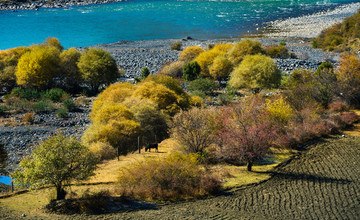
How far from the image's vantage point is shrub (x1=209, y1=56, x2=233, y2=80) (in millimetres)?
48281

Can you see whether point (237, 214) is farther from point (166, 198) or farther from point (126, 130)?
point (126, 130)

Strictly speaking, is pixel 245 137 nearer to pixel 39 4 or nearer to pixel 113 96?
pixel 113 96

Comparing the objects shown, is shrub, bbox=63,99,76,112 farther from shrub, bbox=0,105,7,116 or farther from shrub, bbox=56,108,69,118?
shrub, bbox=0,105,7,116

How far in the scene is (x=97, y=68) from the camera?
48094 mm

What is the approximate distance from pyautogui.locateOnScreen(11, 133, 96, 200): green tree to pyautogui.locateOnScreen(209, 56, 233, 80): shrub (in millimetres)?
31675

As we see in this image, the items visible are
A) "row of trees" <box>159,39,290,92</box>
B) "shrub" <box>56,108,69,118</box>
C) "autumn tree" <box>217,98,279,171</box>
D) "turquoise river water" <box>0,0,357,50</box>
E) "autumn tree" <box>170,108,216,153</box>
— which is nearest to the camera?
"autumn tree" <box>217,98,279,171</box>

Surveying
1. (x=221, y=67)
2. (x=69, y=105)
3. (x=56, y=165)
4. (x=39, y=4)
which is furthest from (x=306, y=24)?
(x=39, y=4)

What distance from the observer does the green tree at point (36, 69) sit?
157 feet

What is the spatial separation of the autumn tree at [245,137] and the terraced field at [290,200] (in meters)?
2.07

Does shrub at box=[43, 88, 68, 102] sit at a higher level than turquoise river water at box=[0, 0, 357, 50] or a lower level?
lower

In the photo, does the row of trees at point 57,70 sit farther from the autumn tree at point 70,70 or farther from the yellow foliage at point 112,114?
the yellow foliage at point 112,114

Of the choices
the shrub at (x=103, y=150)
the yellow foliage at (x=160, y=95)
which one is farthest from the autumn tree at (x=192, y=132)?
the yellow foliage at (x=160, y=95)

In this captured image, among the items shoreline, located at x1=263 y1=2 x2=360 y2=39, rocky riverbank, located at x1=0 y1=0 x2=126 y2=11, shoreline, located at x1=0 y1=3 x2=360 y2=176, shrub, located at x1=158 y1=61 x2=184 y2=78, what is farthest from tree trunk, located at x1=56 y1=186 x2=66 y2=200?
rocky riverbank, located at x1=0 y1=0 x2=126 y2=11

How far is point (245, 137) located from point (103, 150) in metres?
10.5
